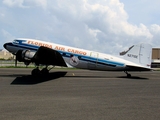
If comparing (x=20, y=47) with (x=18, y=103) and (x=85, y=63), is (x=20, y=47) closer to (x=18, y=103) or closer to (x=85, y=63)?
(x=85, y=63)

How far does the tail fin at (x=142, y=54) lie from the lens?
785 inches

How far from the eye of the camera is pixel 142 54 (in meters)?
20.1

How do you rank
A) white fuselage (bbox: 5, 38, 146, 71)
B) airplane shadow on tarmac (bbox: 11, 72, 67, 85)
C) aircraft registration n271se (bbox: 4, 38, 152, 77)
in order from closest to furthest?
airplane shadow on tarmac (bbox: 11, 72, 67, 85)
aircraft registration n271se (bbox: 4, 38, 152, 77)
white fuselage (bbox: 5, 38, 146, 71)

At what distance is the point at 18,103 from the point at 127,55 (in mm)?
15328

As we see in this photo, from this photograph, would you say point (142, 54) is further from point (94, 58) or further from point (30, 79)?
point (30, 79)

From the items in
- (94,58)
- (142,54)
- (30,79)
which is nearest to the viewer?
(30,79)

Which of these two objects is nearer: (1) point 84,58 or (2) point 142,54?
(2) point 142,54

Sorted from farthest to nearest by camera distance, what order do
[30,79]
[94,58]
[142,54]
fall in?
[94,58]
[142,54]
[30,79]

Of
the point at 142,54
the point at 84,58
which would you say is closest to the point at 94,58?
the point at 84,58

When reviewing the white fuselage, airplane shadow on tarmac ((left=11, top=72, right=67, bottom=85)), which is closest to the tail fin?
the white fuselage

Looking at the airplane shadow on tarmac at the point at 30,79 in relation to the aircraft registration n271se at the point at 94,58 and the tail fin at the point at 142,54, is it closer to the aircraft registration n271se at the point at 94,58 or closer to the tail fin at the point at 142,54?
the aircraft registration n271se at the point at 94,58

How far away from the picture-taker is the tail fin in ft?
65.4

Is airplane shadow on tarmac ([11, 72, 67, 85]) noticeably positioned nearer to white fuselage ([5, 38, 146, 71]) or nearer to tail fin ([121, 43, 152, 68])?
white fuselage ([5, 38, 146, 71])

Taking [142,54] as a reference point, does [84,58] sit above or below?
below
